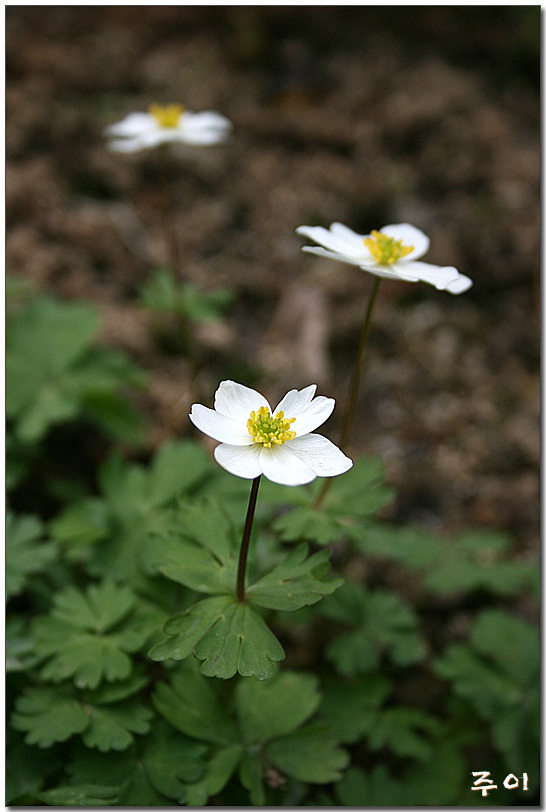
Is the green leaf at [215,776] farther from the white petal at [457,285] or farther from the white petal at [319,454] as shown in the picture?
the white petal at [457,285]

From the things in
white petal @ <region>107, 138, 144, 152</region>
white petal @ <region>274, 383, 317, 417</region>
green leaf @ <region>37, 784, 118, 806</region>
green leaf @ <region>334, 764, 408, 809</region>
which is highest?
white petal @ <region>107, 138, 144, 152</region>

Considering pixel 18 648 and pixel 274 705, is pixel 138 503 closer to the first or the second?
pixel 18 648

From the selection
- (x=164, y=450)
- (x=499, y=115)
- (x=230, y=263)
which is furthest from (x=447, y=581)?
(x=499, y=115)

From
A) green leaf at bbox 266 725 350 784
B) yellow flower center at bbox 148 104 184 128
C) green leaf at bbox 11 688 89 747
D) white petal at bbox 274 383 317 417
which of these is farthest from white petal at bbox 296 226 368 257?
green leaf at bbox 11 688 89 747

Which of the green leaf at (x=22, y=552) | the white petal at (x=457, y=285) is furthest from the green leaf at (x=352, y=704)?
the white petal at (x=457, y=285)

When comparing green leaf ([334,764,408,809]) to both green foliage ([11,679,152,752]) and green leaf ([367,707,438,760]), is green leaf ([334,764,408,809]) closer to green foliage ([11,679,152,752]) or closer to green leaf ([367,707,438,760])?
green leaf ([367,707,438,760])

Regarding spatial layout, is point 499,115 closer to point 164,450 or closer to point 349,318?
point 349,318
